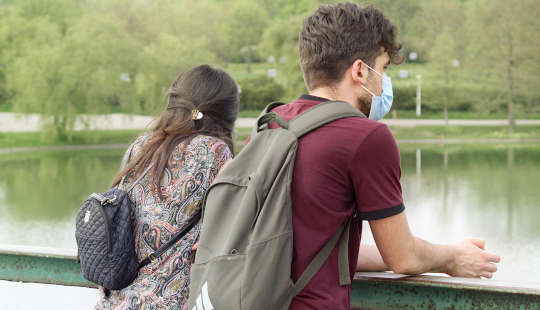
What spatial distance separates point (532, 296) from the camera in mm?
949

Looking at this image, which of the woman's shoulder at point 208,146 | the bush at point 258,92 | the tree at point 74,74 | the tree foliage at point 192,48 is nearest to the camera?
the woman's shoulder at point 208,146

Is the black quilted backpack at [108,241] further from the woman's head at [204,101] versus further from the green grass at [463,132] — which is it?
the green grass at [463,132]

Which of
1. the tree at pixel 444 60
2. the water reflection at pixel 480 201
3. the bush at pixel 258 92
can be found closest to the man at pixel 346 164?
the water reflection at pixel 480 201

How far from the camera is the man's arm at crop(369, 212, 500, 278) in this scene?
0.82m

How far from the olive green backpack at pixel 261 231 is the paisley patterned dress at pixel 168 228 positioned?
0.27 m

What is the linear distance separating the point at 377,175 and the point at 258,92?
98.0ft

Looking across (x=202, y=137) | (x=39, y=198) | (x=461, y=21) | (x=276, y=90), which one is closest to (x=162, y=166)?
(x=202, y=137)

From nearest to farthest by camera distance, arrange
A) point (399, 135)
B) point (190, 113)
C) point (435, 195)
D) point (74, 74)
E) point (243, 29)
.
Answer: point (190, 113) < point (435, 195) < point (74, 74) < point (399, 135) < point (243, 29)

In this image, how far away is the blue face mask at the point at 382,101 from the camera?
0.95m

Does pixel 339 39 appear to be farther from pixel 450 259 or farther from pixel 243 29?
pixel 243 29

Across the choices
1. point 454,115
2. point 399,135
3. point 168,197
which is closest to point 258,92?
point 399,135

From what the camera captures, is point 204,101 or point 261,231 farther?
point 204,101

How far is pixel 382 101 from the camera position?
1.02m

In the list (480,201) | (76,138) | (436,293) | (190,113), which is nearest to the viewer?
(436,293)
